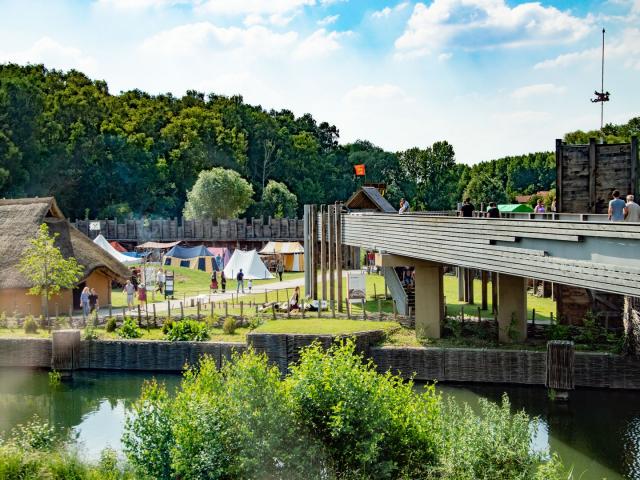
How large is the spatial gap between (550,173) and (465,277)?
69550 millimetres

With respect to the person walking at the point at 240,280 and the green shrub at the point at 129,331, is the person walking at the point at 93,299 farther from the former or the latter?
the person walking at the point at 240,280

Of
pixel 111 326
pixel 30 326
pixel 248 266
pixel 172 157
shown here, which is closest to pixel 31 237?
pixel 30 326

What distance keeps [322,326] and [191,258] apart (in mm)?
32668

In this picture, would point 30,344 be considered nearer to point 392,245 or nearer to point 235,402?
point 392,245

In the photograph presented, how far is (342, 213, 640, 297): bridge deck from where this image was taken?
53.9 ft

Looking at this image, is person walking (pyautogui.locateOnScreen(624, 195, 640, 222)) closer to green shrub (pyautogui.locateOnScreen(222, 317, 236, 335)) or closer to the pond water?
the pond water

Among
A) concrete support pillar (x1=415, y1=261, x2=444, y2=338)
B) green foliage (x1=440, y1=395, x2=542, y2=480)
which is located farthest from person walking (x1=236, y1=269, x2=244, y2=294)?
green foliage (x1=440, y1=395, x2=542, y2=480)

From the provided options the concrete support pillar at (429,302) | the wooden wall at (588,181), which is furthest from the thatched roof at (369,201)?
the concrete support pillar at (429,302)

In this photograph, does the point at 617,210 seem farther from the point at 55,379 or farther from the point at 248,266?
the point at 248,266

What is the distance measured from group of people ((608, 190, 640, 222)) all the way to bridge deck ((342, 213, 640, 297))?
4.13 feet

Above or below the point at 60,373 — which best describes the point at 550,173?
above

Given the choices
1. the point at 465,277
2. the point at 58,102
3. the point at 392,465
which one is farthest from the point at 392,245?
the point at 58,102

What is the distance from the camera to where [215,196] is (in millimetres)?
79000

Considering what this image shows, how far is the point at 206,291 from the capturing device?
46969 millimetres
